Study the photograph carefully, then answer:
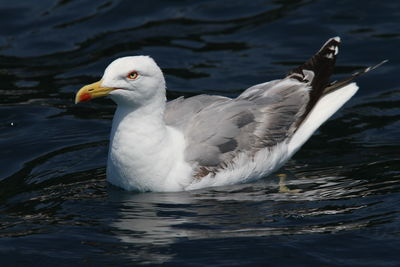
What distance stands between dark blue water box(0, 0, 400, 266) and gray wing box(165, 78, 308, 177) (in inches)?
17.0

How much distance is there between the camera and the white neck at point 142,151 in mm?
9562

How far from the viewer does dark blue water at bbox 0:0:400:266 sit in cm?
834

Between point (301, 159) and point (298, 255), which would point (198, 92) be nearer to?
point (301, 159)

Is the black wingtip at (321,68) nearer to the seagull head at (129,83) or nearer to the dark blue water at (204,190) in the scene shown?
the dark blue water at (204,190)

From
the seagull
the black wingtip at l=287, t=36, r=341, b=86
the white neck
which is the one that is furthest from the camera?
the black wingtip at l=287, t=36, r=341, b=86

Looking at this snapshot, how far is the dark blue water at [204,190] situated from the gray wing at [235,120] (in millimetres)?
431

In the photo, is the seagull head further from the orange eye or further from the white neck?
the white neck

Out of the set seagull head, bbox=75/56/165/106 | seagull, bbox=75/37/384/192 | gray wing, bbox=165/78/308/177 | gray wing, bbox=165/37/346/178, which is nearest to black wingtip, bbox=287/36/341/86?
gray wing, bbox=165/37/346/178

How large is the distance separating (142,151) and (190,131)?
0.66 m

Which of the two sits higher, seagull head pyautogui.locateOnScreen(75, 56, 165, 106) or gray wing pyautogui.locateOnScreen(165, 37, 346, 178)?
seagull head pyautogui.locateOnScreen(75, 56, 165, 106)

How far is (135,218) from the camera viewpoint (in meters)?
9.08

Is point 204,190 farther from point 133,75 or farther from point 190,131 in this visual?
point 133,75

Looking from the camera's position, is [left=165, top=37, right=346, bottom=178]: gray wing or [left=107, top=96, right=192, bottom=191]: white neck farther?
[left=165, top=37, right=346, bottom=178]: gray wing

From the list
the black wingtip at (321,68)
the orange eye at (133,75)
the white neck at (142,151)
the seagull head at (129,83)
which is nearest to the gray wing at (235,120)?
the black wingtip at (321,68)
